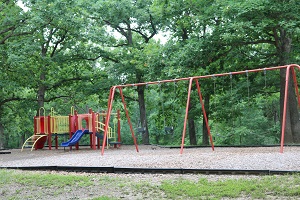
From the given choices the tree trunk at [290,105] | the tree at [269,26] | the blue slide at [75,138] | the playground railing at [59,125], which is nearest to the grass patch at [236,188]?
the tree at [269,26]

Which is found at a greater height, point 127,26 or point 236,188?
point 127,26

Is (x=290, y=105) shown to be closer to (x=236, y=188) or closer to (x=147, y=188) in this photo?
(x=236, y=188)

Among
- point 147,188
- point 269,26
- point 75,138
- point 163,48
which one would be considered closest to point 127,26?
point 163,48

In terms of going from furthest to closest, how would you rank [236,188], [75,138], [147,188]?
[75,138], [147,188], [236,188]

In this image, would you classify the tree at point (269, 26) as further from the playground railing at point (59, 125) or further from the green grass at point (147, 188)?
the green grass at point (147, 188)

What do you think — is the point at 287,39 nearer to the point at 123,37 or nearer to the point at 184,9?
the point at 184,9

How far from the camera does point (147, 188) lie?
7.43m

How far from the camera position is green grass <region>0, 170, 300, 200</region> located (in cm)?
670

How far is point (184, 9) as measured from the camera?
1905 cm

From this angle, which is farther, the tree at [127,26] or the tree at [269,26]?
the tree at [127,26]

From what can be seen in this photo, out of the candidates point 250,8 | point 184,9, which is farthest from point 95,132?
point 250,8

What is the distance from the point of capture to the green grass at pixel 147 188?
670 cm

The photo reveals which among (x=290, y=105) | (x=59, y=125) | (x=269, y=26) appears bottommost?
(x=59, y=125)

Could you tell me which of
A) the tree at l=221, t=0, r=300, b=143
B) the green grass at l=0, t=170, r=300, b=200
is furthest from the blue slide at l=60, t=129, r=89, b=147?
the green grass at l=0, t=170, r=300, b=200
